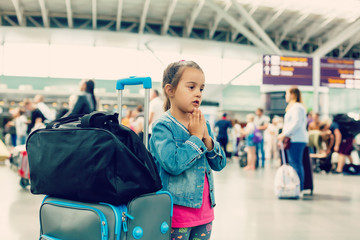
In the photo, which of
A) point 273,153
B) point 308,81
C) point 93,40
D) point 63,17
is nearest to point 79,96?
point 308,81

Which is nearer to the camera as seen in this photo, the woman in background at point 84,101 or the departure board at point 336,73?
the woman in background at point 84,101

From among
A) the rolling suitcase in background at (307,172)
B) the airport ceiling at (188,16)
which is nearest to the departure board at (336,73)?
the airport ceiling at (188,16)

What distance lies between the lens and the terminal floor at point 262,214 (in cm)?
343

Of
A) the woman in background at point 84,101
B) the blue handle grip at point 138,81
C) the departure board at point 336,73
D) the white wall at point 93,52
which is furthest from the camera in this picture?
the white wall at point 93,52

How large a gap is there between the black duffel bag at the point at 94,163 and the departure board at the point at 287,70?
10.7 metres

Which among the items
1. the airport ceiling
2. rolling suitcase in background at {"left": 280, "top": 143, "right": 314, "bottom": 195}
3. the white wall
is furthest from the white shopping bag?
the white wall

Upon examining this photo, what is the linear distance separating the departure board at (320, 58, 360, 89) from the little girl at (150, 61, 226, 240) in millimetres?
11742

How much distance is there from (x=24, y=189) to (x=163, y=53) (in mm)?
16948

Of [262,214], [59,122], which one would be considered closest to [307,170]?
[262,214]

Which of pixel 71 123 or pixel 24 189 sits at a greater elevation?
pixel 71 123

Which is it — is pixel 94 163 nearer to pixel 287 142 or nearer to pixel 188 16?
pixel 287 142

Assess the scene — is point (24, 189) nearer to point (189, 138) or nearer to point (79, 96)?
point (79, 96)

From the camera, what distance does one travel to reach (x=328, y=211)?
14.9ft

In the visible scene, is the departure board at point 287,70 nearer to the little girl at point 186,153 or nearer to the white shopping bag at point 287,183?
the white shopping bag at point 287,183
